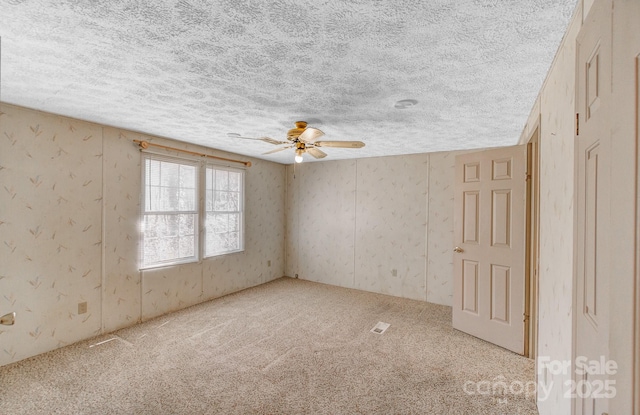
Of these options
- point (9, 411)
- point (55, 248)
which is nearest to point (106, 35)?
point (55, 248)

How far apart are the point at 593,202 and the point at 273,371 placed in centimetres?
252

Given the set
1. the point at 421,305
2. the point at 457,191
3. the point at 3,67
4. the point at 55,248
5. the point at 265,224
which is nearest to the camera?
the point at 3,67

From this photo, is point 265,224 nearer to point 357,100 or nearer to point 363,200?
point 363,200

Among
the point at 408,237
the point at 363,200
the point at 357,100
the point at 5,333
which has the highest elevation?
the point at 357,100

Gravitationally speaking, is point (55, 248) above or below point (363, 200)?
below

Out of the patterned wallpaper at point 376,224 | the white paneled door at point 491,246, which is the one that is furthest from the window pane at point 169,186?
the white paneled door at point 491,246

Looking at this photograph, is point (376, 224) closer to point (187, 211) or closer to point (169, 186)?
point (187, 211)

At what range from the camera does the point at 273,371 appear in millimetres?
2516

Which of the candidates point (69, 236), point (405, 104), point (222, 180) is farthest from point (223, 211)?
point (405, 104)

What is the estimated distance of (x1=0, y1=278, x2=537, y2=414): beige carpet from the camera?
210 cm

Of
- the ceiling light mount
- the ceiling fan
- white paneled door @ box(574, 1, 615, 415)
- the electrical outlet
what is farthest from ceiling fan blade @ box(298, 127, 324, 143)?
the electrical outlet

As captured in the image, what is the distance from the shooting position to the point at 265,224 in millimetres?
5504

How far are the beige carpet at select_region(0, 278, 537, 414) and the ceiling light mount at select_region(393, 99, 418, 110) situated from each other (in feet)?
7.57

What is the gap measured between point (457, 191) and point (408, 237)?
1.48 m
